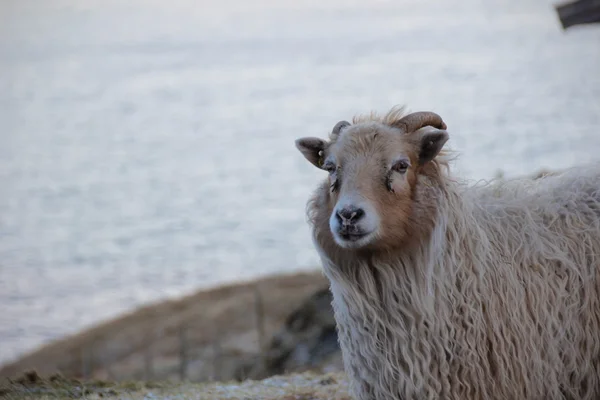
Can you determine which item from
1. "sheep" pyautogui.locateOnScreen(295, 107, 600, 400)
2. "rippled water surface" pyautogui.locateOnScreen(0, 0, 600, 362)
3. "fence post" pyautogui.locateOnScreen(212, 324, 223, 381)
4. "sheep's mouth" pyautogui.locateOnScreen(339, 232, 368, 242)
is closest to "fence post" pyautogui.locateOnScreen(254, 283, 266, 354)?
"fence post" pyautogui.locateOnScreen(212, 324, 223, 381)

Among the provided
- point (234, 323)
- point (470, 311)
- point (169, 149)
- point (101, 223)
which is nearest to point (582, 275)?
point (470, 311)

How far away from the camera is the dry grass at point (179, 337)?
14961 mm

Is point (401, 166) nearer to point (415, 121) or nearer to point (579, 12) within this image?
point (415, 121)

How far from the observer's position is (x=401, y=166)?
639cm

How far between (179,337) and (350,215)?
10.8m

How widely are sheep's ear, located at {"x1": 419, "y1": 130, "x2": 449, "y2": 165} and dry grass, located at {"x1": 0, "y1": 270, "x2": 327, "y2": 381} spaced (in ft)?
26.9

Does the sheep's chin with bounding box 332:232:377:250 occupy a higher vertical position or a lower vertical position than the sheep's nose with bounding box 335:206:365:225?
lower

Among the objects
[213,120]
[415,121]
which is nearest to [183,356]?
[415,121]

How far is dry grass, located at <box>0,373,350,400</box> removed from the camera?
8.34m

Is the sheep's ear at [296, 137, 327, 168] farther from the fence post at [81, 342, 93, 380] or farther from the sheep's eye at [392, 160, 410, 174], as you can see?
the fence post at [81, 342, 93, 380]

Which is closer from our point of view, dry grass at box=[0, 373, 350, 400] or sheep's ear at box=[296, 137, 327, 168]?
sheep's ear at box=[296, 137, 327, 168]

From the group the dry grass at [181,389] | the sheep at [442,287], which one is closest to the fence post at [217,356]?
the dry grass at [181,389]

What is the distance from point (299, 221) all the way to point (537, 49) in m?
24.7

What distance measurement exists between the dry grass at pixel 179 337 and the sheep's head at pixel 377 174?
8.09 m
